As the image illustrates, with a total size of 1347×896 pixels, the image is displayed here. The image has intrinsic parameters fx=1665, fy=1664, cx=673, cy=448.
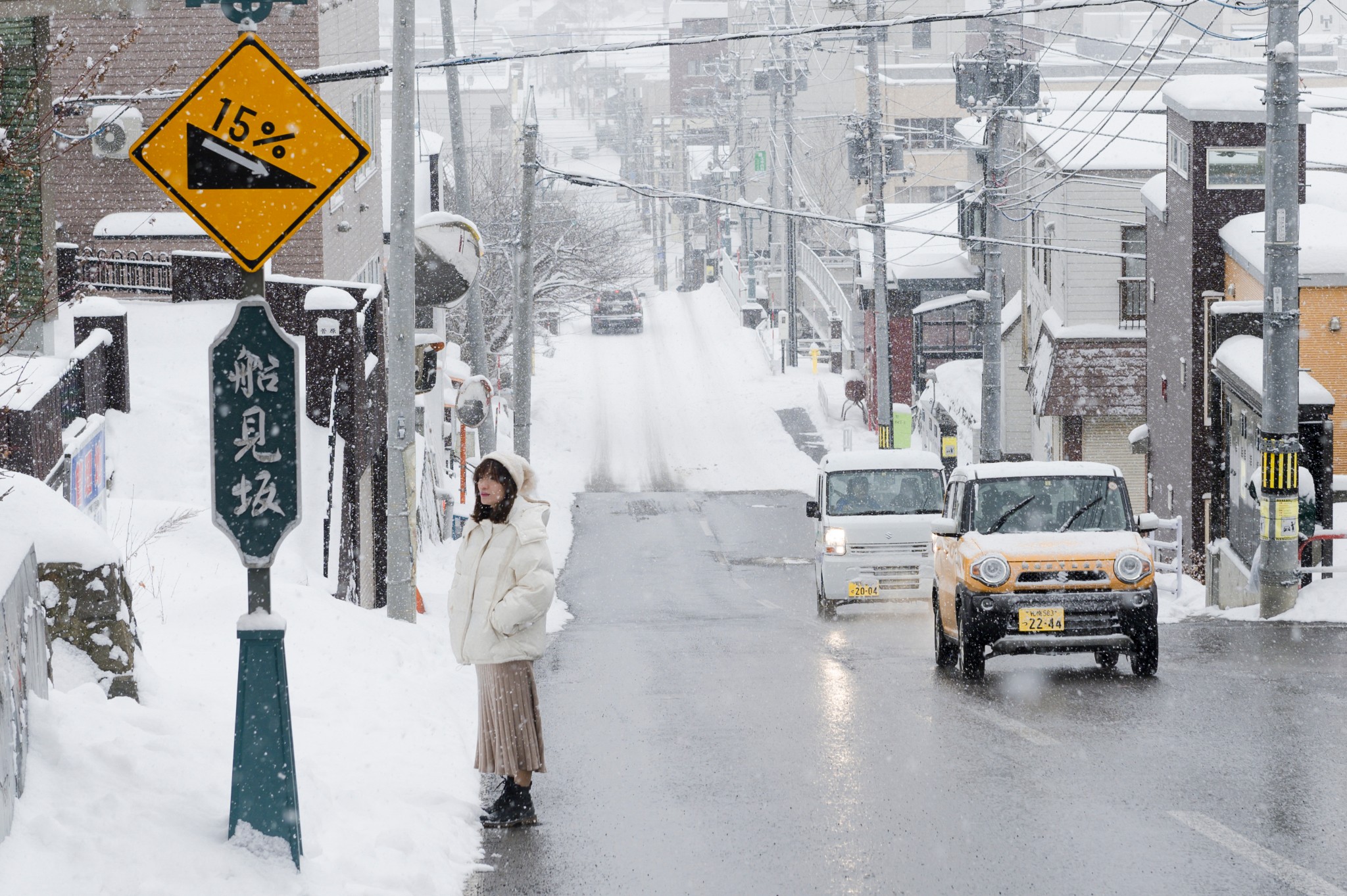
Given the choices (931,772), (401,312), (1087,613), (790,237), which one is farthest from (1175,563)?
(790,237)

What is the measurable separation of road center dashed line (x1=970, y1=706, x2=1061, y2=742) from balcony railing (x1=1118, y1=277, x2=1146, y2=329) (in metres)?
26.4

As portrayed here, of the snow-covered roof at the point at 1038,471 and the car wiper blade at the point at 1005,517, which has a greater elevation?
the snow-covered roof at the point at 1038,471

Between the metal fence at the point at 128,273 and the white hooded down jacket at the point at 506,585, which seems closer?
the white hooded down jacket at the point at 506,585

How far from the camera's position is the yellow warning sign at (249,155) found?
6.66m

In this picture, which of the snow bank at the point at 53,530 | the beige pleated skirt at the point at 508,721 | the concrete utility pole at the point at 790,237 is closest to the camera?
the snow bank at the point at 53,530

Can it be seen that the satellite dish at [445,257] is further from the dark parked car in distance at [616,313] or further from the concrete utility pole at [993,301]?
the dark parked car in distance at [616,313]

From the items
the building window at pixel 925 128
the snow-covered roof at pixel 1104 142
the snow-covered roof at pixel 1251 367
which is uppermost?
the building window at pixel 925 128

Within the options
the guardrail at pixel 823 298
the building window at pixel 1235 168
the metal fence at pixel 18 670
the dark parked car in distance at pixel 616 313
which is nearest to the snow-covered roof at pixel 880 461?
the building window at pixel 1235 168

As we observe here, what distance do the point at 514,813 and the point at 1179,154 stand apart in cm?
2211

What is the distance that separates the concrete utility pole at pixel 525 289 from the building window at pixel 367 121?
2.96 metres

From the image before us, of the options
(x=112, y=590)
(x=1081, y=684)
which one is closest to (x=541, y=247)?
(x=1081, y=684)

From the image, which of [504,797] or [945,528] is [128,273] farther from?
[504,797]

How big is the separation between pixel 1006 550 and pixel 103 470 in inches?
327

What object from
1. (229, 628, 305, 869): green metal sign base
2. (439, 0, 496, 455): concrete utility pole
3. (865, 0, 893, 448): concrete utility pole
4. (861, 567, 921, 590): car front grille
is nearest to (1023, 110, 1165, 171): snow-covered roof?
(865, 0, 893, 448): concrete utility pole
